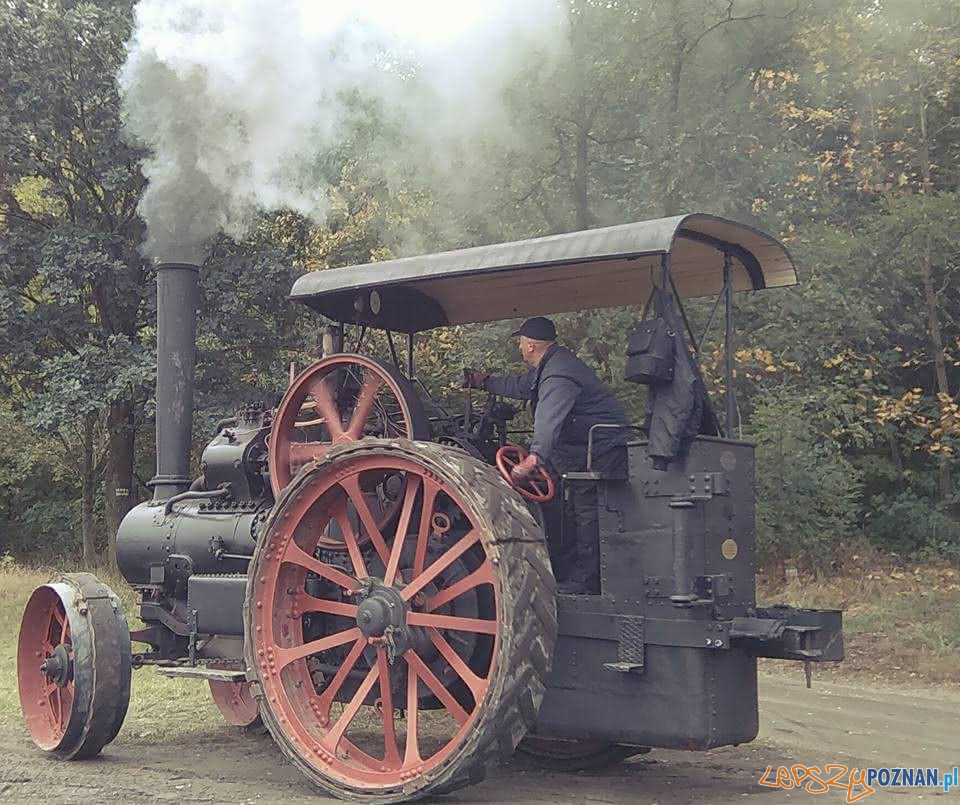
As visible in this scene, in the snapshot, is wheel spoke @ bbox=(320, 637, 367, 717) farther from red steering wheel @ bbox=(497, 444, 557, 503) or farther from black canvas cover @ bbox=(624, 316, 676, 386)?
black canvas cover @ bbox=(624, 316, 676, 386)

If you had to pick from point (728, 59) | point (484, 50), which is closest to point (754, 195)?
point (728, 59)

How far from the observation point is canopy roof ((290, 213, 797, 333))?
429 centimetres

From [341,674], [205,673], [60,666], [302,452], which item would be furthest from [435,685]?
[60,666]

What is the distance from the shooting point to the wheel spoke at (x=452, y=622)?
4133mm

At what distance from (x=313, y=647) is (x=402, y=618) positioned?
0.48 meters

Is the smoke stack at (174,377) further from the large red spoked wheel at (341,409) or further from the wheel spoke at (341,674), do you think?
the wheel spoke at (341,674)

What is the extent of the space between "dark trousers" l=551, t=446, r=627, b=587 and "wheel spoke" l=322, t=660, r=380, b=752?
0.88 m

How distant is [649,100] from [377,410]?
6285mm

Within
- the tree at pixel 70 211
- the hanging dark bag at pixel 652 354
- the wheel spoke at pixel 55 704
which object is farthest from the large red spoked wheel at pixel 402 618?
the tree at pixel 70 211

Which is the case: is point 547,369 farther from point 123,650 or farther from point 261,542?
point 123,650

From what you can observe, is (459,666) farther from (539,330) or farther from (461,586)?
(539,330)

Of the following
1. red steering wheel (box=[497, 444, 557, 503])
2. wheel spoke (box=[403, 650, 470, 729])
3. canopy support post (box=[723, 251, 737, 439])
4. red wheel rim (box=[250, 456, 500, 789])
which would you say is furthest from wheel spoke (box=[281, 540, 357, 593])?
canopy support post (box=[723, 251, 737, 439])

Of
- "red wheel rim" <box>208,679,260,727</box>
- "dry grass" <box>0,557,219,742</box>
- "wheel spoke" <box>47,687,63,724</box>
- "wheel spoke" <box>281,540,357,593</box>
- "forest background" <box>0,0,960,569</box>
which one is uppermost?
"forest background" <box>0,0,960,569</box>

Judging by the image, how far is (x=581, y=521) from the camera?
15.3 ft
